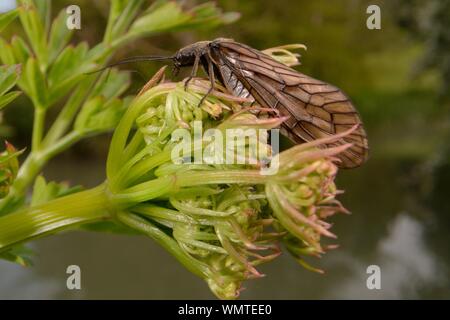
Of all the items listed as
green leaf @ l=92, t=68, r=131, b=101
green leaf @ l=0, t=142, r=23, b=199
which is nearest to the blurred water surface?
green leaf @ l=92, t=68, r=131, b=101

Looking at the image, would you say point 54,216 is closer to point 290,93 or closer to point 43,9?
point 290,93

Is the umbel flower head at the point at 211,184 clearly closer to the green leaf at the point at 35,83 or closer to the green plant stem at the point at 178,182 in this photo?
the green plant stem at the point at 178,182

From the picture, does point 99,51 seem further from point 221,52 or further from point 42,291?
point 42,291

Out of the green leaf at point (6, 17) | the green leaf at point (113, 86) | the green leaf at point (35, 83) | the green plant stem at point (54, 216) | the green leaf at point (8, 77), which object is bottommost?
the green plant stem at point (54, 216)

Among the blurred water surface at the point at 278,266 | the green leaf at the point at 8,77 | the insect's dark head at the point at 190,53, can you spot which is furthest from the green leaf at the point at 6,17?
the blurred water surface at the point at 278,266

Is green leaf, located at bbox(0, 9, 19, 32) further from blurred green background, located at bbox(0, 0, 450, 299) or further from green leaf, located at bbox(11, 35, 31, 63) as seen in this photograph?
blurred green background, located at bbox(0, 0, 450, 299)

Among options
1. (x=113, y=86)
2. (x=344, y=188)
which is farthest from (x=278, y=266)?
(x=113, y=86)
